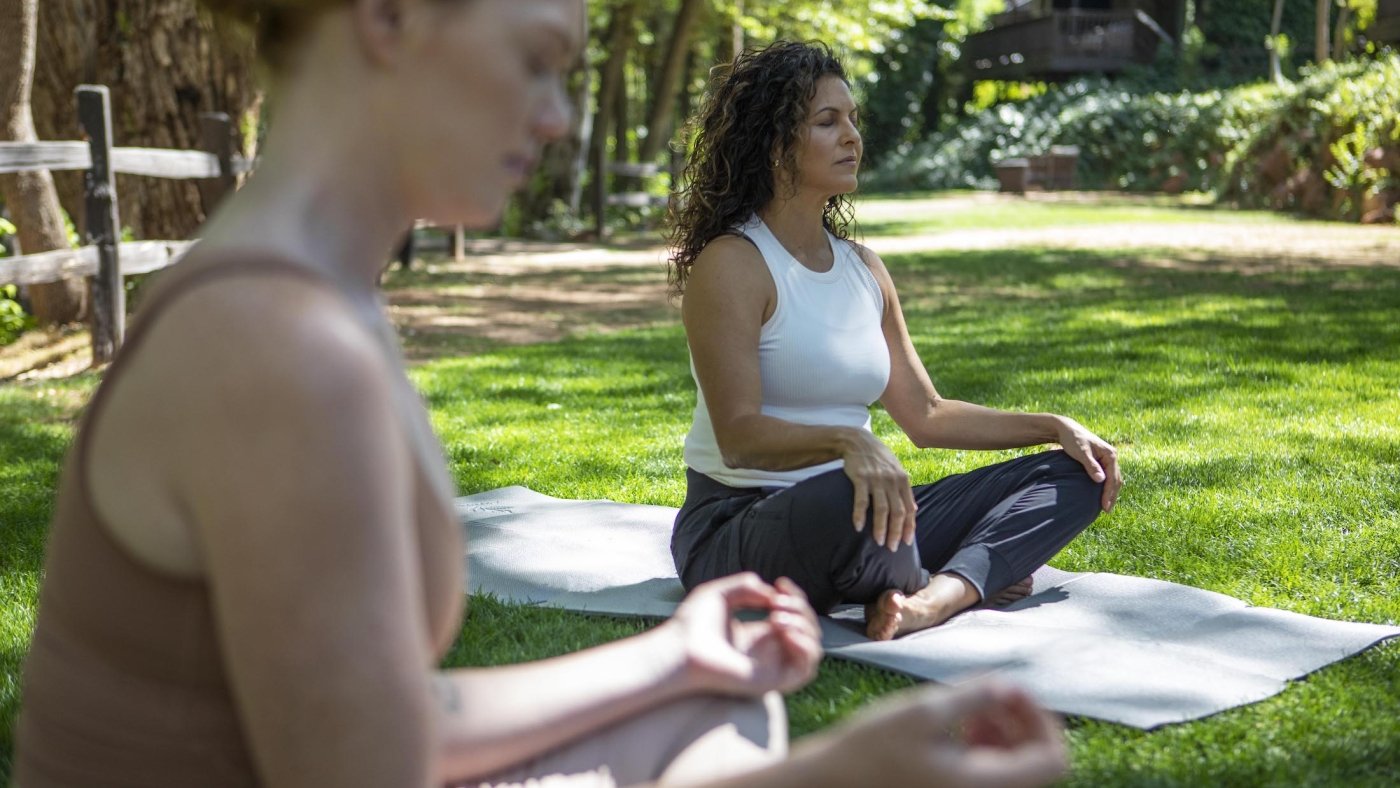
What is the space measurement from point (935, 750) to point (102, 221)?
813cm

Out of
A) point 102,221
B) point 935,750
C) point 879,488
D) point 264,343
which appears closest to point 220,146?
point 102,221

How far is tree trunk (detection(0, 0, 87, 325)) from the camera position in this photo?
8.05m

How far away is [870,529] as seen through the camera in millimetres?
3094

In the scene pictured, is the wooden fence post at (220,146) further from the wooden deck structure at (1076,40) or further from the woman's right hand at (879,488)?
the wooden deck structure at (1076,40)

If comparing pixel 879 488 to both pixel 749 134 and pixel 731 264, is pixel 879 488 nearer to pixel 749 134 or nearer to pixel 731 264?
pixel 731 264

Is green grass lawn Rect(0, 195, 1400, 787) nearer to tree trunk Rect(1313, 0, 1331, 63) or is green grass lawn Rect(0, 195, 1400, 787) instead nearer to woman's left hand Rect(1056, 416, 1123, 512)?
woman's left hand Rect(1056, 416, 1123, 512)

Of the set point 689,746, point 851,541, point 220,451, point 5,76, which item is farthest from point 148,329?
point 5,76

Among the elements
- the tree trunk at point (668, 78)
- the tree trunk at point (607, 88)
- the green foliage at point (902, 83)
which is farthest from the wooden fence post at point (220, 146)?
the green foliage at point (902, 83)

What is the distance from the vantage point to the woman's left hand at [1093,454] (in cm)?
354

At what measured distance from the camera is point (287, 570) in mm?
911

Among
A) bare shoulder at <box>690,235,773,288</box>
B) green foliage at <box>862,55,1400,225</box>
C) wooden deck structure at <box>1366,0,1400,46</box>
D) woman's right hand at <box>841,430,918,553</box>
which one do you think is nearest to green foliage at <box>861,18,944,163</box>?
green foliage at <box>862,55,1400,225</box>

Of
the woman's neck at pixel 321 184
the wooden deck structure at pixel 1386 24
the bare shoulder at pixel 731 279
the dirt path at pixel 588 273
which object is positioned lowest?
the dirt path at pixel 588 273

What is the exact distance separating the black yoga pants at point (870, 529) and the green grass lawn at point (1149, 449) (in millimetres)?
240

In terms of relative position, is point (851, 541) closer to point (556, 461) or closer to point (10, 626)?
point (10, 626)
